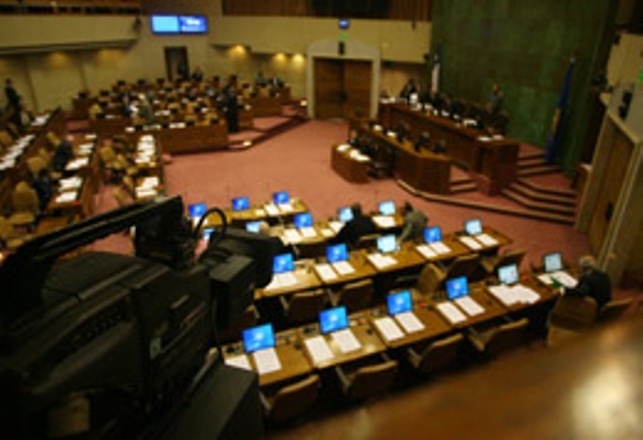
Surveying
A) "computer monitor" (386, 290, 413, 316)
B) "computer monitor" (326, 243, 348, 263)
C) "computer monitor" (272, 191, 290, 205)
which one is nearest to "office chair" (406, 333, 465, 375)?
"computer monitor" (386, 290, 413, 316)

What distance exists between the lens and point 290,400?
438cm

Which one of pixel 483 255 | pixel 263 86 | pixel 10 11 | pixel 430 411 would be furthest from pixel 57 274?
pixel 263 86

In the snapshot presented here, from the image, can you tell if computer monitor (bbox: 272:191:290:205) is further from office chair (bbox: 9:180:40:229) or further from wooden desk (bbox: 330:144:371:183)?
office chair (bbox: 9:180:40:229)

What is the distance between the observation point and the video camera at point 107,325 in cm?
82

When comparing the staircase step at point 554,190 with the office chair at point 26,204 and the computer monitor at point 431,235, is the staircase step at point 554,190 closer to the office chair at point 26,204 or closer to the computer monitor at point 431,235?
the computer monitor at point 431,235

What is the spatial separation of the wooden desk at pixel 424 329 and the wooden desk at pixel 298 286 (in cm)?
102

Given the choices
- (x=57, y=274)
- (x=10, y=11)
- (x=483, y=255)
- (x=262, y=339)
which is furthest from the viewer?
(x=10, y=11)

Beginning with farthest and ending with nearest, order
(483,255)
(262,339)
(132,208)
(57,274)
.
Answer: (483,255) < (262,339) < (132,208) < (57,274)

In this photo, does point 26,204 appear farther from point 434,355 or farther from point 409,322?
point 434,355

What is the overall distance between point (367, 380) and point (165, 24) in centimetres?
2113

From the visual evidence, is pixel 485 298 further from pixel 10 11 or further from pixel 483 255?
pixel 10 11

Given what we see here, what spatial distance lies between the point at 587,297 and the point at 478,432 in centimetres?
628

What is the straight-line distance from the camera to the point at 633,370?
59 cm

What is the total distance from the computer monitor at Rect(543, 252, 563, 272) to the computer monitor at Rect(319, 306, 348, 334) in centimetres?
343
